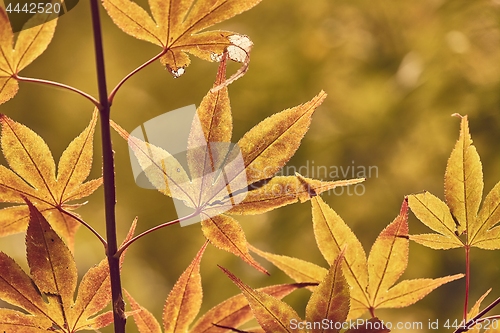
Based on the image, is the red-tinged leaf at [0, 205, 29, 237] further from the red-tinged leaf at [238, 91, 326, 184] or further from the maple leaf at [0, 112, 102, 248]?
the red-tinged leaf at [238, 91, 326, 184]

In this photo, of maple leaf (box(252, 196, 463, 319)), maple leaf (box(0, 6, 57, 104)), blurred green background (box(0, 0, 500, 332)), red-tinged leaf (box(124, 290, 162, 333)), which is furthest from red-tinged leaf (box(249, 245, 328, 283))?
blurred green background (box(0, 0, 500, 332))

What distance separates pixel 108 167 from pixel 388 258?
22cm

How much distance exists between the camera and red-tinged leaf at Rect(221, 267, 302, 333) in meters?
0.30

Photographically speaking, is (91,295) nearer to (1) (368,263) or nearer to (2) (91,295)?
(2) (91,295)

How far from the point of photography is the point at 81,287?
33 centimetres

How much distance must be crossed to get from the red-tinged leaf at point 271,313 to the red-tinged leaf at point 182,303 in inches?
2.7

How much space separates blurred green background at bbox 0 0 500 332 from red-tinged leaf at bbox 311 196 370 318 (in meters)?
0.62

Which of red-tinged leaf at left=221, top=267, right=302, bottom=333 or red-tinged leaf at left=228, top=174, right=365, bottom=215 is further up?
red-tinged leaf at left=228, top=174, right=365, bottom=215

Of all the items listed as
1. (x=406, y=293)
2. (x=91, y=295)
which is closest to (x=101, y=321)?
(x=91, y=295)

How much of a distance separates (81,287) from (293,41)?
884 mm

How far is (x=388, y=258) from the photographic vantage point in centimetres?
36

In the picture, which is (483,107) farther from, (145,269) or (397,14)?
(145,269)

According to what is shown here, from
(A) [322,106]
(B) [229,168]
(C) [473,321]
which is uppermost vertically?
(A) [322,106]

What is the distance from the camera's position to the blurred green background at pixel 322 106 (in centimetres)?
99
